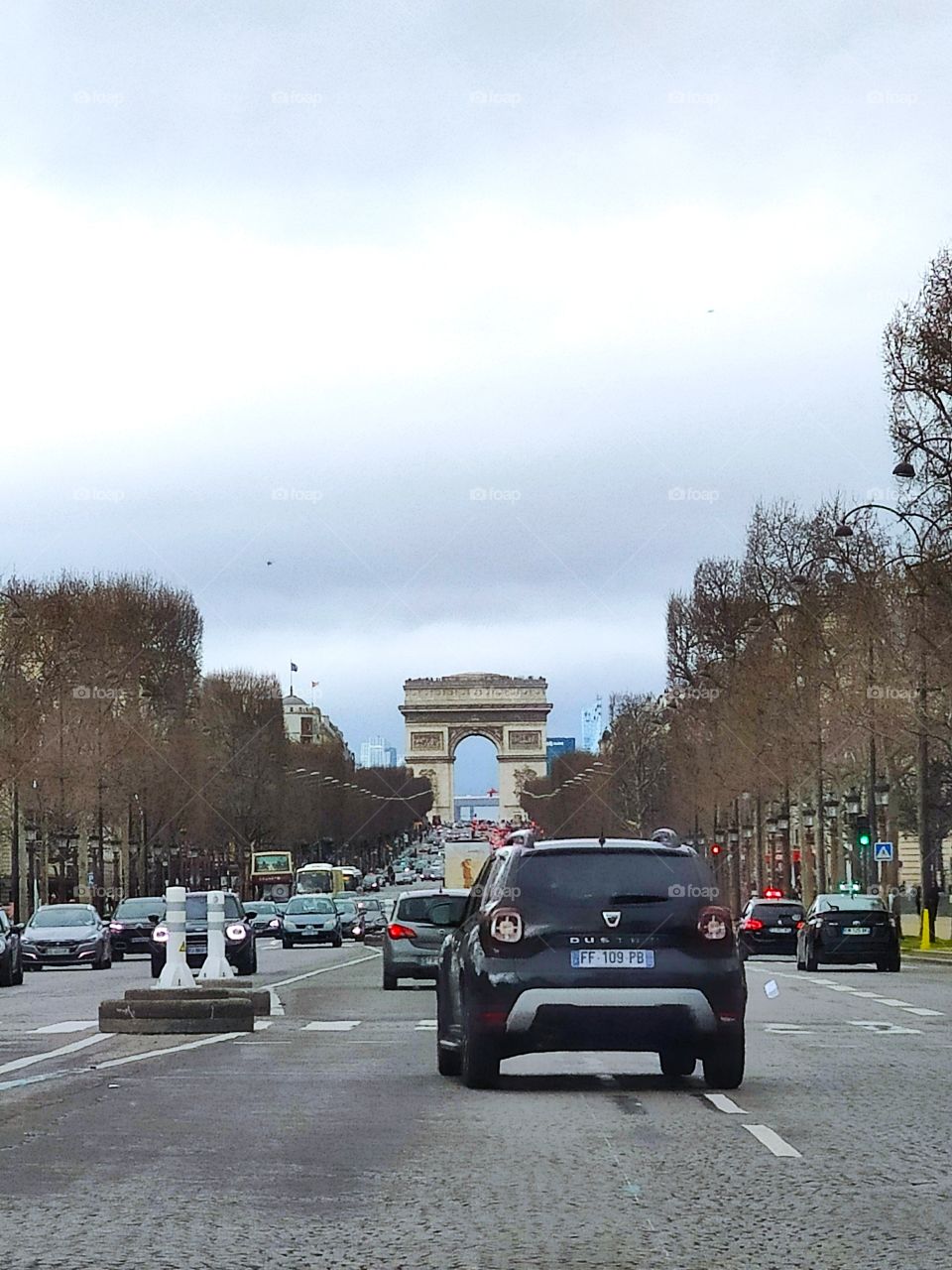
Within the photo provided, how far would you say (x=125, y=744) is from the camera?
82.3 meters

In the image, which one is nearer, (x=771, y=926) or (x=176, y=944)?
(x=176, y=944)

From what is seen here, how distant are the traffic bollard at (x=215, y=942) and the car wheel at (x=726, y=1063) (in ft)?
44.2

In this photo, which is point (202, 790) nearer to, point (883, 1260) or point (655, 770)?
point (655, 770)

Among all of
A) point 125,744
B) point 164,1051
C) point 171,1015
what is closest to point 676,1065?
point 164,1051

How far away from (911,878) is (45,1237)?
9995cm

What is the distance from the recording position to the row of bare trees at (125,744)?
77.8 metres

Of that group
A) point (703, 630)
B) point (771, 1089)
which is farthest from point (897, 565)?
point (771, 1089)

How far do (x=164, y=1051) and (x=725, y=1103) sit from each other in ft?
22.3

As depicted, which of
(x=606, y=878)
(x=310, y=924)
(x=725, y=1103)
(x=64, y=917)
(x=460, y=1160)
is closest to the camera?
(x=460, y=1160)

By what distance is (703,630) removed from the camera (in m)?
87.1

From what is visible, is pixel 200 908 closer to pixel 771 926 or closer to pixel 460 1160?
pixel 771 926

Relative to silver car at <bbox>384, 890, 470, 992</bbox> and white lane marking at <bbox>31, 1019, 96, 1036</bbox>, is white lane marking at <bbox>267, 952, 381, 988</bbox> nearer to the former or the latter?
silver car at <bbox>384, 890, 470, 992</bbox>

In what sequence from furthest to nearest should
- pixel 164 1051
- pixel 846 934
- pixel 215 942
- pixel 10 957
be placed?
pixel 846 934 → pixel 10 957 → pixel 215 942 → pixel 164 1051

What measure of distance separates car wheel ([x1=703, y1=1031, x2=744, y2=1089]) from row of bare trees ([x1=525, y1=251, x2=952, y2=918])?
33036 mm
